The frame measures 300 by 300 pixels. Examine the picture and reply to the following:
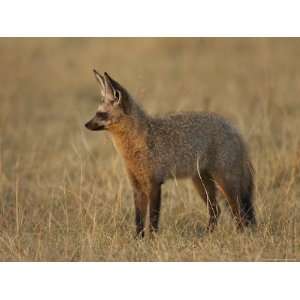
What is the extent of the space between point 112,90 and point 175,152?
3.70 ft

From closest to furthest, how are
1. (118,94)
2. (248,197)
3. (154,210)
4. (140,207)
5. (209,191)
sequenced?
(154,210) → (118,94) → (140,207) → (248,197) → (209,191)

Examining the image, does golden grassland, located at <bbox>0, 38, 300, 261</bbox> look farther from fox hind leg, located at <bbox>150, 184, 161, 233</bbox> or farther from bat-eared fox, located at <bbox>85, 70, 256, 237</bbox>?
bat-eared fox, located at <bbox>85, 70, 256, 237</bbox>

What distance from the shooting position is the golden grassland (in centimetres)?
914

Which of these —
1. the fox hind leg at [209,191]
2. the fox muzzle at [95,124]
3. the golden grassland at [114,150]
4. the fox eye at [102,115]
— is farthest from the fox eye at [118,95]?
the fox hind leg at [209,191]

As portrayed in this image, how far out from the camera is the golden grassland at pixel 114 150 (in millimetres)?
9141

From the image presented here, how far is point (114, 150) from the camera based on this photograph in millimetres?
14094

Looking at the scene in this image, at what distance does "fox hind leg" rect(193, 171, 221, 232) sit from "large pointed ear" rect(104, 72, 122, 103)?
4.83 feet

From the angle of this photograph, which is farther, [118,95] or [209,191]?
[209,191]

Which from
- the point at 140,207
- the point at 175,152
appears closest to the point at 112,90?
the point at 175,152

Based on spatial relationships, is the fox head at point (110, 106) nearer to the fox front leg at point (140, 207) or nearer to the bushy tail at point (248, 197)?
the fox front leg at point (140, 207)

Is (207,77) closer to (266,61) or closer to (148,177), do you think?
(266,61)

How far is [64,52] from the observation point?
22766 mm

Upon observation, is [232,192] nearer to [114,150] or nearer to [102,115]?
[102,115]

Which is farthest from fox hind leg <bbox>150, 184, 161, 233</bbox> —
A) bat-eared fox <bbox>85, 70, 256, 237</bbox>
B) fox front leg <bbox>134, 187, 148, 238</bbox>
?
fox front leg <bbox>134, 187, 148, 238</bbox>
